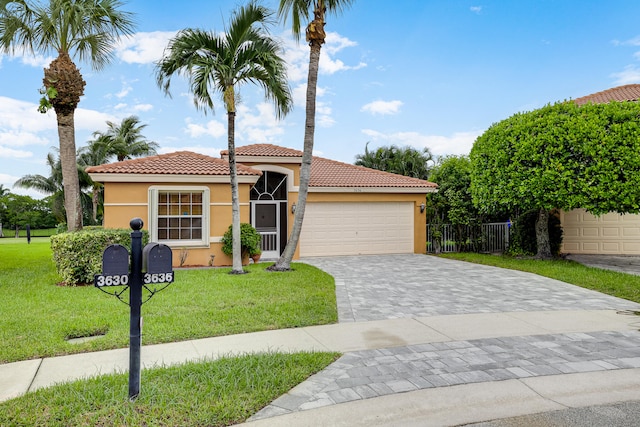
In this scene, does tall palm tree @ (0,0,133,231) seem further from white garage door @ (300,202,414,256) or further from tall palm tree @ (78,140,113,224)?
tall palm tree @ (78,140,113,224)

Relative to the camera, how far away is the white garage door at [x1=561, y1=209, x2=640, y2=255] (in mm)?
16922

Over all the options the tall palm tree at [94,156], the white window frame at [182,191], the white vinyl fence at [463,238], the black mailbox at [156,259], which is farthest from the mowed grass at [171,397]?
the tall palm tree at [94,156]

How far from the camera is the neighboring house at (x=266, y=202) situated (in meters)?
13.6

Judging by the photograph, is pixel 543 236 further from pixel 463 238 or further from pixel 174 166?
pixel 174 166

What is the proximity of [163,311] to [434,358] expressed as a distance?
4671mm

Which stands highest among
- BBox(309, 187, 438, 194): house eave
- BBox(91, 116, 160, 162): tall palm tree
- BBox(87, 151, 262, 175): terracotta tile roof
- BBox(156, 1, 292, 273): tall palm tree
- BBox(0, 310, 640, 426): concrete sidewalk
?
BBox(91, 116, 160, 162): tall palm tree

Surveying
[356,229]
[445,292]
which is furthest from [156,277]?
[356,229]

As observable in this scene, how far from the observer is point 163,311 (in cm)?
732

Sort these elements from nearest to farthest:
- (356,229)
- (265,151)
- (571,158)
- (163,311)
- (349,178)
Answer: (163,311) < (571,158) < (265,151) < (356,229) < (349,178)

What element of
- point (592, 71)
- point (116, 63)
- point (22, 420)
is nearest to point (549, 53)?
point (592, 71)

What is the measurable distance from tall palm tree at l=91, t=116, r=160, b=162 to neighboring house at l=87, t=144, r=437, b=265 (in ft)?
56.4

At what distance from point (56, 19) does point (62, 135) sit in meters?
3.28

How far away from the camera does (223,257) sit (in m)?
14.3

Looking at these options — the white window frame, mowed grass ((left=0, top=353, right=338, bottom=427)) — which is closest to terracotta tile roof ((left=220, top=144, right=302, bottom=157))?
the white window frame
